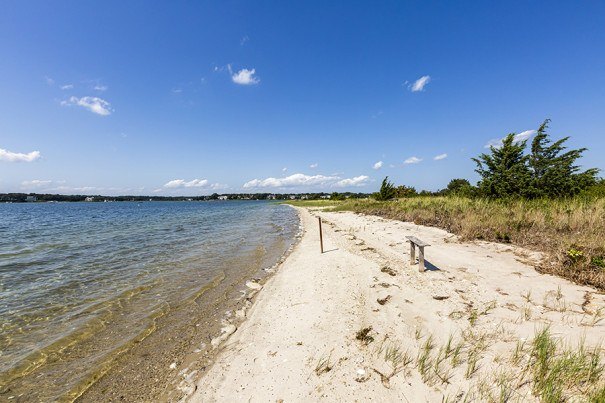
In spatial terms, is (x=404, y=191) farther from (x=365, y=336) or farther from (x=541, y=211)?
(x=365, y=336)

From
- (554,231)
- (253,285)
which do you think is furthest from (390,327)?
(554,231)

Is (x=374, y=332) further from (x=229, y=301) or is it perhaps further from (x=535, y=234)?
(x=535, y=234)

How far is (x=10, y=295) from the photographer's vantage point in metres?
8.54

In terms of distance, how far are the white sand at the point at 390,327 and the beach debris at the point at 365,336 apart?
0.36ft

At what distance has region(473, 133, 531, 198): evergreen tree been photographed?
1955 centimetres

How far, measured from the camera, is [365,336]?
4.83 metres

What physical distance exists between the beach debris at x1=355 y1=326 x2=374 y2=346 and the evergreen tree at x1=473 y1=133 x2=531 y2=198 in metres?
21.0

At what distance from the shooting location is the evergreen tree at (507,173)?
19.5 m

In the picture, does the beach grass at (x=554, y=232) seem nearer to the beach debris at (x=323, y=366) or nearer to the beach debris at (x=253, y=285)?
the beach debris at (x=323, y=366)

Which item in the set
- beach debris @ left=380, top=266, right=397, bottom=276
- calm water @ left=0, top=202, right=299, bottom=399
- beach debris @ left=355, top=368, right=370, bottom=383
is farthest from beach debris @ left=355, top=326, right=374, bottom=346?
calm water @ left=0, top=202, right=299, bottom=399

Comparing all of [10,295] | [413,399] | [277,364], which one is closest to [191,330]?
[277,364]

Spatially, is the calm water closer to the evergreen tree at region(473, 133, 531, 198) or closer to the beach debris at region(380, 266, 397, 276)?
the beach debris at region(380, 266, 397, 276)

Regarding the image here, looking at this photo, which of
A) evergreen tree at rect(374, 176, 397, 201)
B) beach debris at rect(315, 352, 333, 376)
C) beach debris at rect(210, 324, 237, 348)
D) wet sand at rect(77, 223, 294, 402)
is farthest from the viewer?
evergreen tree at rect(374, 176, 397, 201)

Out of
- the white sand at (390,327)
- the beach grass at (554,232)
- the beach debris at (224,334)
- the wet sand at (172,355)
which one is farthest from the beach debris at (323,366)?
the beach grass at (554,232)
